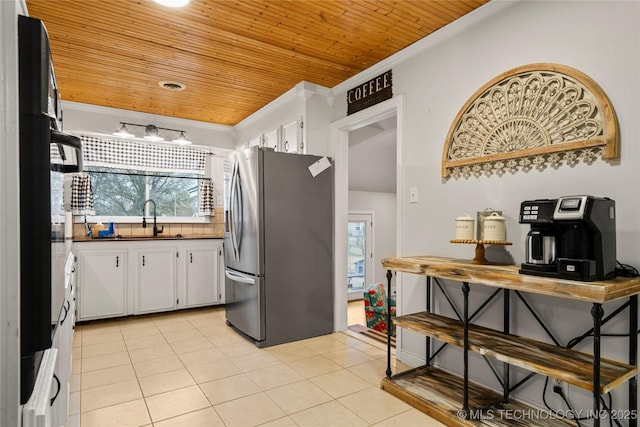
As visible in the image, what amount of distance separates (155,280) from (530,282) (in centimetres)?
395

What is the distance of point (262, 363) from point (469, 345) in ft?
5.33

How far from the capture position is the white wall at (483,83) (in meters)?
1.73

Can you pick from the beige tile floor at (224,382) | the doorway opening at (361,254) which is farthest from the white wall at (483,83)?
the doorway opening at (361,254)

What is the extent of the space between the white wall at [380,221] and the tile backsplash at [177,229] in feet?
7.10

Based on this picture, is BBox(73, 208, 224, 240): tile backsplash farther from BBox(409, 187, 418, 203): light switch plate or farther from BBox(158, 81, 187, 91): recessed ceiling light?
BBox(409, 187, 418, 203): light switch plate

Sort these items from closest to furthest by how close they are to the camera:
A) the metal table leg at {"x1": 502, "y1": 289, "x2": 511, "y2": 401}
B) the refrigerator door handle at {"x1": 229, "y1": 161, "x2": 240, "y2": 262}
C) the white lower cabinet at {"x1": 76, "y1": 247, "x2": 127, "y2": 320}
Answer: the metal table leg at {"x1": 502, "y1": 289, "x2": 511, "y2": 401}
the refrigerator door handle at {"x1": 229, "y1": 161, "x2": 240, "y2": 262}
the white lower cabinet at {"x1": 76, "y1": 247, "x2": 127, "y2": 320}

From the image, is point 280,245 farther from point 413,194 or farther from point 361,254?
point 361,254

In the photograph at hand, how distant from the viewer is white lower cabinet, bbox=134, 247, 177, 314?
13.8ft

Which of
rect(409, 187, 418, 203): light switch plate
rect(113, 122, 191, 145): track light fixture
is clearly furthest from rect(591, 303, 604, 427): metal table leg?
rect(113, 122, 191, 145): track light fixture

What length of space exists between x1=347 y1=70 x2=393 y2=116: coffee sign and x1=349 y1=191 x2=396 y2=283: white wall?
2469 millimetres

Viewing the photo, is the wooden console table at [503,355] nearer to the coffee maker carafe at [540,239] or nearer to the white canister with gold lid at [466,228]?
the coffee maker carafe at [540,239]

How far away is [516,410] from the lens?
2035mm

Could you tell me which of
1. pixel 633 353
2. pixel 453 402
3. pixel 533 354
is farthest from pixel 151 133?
pixel 633 353

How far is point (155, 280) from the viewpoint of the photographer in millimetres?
4289
